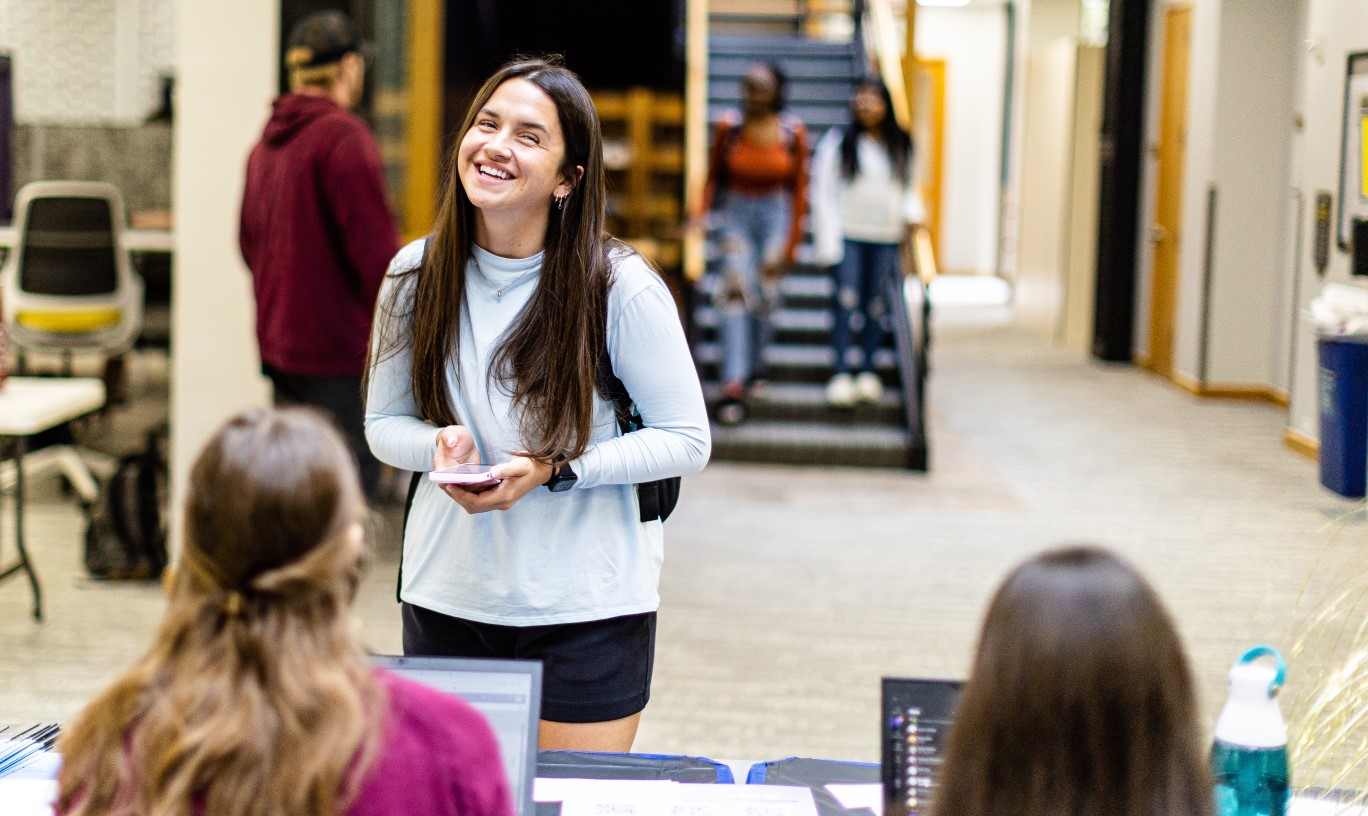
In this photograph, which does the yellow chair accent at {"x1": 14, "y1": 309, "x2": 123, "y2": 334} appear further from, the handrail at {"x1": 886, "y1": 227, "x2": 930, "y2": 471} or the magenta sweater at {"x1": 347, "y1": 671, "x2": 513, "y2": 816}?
the magenta sweater at {"x1": 347, "y1": 671, "x2": 513, "y2": 816}

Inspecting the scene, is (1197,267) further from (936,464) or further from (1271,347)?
(936,464)

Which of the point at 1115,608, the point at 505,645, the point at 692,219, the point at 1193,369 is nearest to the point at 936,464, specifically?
the point at 692,219

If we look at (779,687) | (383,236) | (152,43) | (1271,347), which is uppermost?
(152,43)

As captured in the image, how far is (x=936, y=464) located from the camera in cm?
788

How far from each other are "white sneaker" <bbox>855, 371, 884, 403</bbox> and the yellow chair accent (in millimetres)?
3715

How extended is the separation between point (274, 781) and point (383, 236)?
11.9 feet

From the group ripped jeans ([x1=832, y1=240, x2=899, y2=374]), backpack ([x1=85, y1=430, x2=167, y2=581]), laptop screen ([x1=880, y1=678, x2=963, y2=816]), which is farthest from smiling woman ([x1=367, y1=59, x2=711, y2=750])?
ripped jeans ([x1=832, y1=240, x2=899, y2=374])

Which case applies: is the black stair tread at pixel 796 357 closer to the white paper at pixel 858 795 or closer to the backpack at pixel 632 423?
the backpack at pixel 632 423

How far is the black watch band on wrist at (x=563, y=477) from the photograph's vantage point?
2.06m

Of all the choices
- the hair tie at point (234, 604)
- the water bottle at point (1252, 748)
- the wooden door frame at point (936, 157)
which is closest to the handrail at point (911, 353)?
the water bottle at point (1252, 748)

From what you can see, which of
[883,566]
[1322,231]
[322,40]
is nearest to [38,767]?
[322,40]

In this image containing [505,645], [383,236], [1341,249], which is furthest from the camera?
[1341,249]

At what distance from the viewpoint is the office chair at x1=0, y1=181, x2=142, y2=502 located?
6871 millimetres

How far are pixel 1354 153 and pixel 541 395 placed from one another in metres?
6.35
